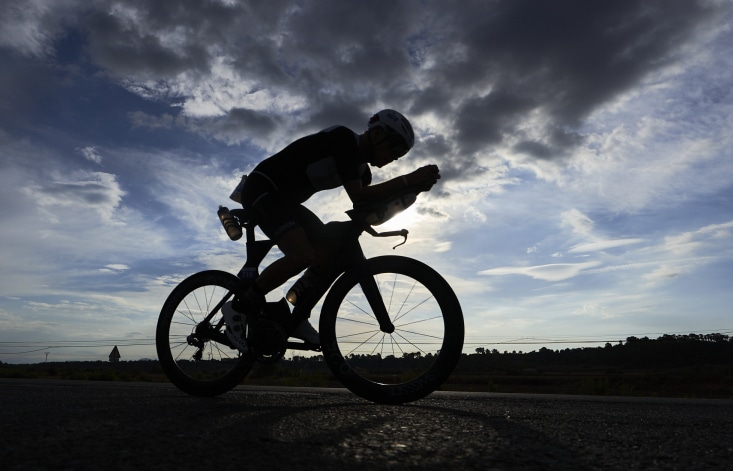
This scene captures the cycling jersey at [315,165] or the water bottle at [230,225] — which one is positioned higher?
the cycling jersey at [315,165]

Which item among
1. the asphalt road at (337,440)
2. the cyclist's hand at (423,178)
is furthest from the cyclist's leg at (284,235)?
the asphalt road at (337,440)

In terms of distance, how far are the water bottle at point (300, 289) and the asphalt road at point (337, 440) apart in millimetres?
1362

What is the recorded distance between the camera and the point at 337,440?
2.14 meters

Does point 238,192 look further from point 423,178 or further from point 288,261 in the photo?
point 423,178

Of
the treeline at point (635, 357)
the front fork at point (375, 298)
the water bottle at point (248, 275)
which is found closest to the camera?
the front fork at point (375, 298)

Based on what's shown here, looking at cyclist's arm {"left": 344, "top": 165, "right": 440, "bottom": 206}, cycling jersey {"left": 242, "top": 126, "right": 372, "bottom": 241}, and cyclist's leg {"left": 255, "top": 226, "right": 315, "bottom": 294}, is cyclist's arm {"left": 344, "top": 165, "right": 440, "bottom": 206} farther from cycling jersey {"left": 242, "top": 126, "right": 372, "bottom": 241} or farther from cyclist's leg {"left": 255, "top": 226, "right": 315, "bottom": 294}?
cyclist's leg {"left": 255, "top": 226, "right": 315, "bottom": 294}

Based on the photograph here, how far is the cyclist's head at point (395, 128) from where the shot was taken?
459 centimetres

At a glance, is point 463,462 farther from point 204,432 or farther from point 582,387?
point 582,387

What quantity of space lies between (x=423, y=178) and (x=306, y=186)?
40.1 inches

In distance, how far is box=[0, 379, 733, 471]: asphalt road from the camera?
1766 millimetres

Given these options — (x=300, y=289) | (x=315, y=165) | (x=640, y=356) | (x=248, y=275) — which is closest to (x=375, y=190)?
(x=315, y=165)

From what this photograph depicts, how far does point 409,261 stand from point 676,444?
7.67 feet

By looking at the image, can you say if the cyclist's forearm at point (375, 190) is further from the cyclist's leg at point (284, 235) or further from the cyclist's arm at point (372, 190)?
the cyclist's leg at point (284, 235)

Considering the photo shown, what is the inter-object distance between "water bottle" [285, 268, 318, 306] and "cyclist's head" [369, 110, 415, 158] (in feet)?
4.15
